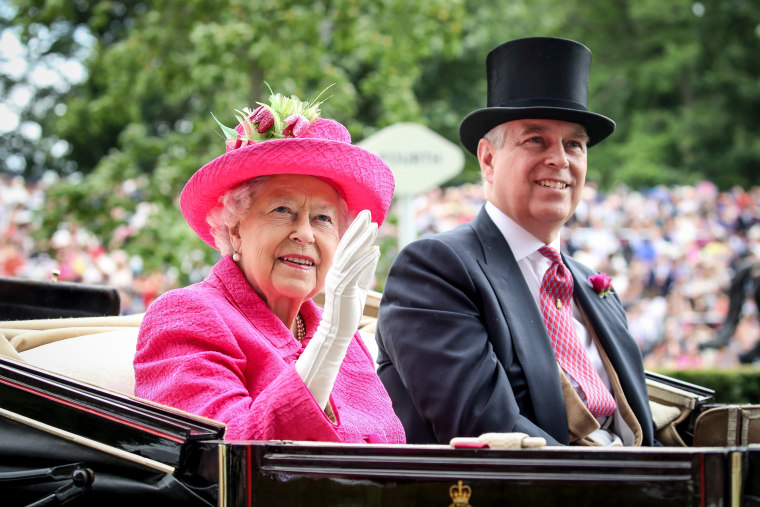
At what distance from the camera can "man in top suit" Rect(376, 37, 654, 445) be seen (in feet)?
8.19

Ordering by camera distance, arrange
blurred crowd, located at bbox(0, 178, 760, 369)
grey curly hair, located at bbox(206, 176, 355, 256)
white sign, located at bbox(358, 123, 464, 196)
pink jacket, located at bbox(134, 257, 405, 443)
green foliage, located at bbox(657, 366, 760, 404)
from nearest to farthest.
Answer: pink jacket, located at bbox(134, 257, 405, 443), grey curly hair, located at bbox(206, 176, 355, 256), green foliage, located at bbox(657, 366, 760, 404), white sign, located at bbox(358, 123, 464, 196), blurred crowd, located at bbox(0, 178, 760, 369)

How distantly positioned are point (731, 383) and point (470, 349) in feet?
17.1

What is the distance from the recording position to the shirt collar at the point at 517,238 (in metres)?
2.84

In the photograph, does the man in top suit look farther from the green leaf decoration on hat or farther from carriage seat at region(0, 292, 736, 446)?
the green leaf decoration on hat

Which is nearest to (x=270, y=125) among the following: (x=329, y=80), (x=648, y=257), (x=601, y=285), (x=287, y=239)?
(x=287, y=239)

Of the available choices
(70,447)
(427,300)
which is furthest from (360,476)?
(427,300)

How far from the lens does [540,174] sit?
9.35 feet

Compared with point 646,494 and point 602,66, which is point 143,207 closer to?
point 646,494

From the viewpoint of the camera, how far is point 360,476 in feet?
5.43

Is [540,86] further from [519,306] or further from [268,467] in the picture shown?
[268,467]

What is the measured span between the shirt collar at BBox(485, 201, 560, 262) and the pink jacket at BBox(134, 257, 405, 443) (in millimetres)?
714

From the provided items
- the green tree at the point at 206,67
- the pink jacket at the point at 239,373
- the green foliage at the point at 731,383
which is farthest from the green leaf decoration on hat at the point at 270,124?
the green foliage at the point at 731,383

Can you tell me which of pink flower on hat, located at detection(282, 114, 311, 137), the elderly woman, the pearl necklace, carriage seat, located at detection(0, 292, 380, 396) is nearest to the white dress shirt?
the elderly woman

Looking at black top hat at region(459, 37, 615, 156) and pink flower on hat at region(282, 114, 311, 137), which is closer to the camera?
pink flower on hat at region(282, 114, 311, 137)
